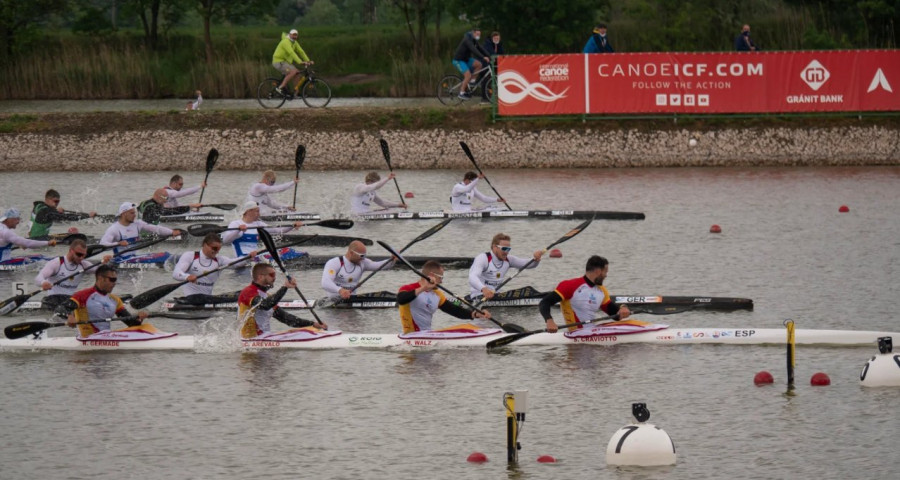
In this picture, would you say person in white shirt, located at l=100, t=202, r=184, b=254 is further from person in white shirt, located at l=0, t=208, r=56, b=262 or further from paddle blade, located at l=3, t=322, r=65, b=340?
paddle blade, located at l=3, t=322, r=65, b=340

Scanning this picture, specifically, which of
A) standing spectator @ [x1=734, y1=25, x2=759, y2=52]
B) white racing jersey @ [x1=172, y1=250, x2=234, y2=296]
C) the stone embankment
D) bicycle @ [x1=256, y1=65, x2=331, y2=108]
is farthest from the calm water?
bicycle @ [x1=256, y1=65, x2=331, y2=108]

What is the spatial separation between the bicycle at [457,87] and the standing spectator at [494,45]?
0.59 meters

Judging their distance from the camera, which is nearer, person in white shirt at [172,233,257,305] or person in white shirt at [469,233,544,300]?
person in white shirt at [469,233,544,300]

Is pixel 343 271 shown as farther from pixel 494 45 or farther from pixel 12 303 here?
pixel 494 45

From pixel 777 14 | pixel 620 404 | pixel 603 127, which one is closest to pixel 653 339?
pixel 620 404

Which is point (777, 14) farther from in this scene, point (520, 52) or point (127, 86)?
point (127, 86)

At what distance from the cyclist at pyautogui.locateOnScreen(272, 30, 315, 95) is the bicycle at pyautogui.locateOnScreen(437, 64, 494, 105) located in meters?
3.95

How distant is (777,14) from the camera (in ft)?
162

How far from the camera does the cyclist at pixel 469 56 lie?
36875 mm

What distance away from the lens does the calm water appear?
14.0m

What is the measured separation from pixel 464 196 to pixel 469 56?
31.2 ft

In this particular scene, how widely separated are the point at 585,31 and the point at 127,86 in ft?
52.3

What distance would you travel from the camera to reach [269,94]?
39.3 m

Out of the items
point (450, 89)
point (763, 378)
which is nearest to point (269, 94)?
point (450, 89)
